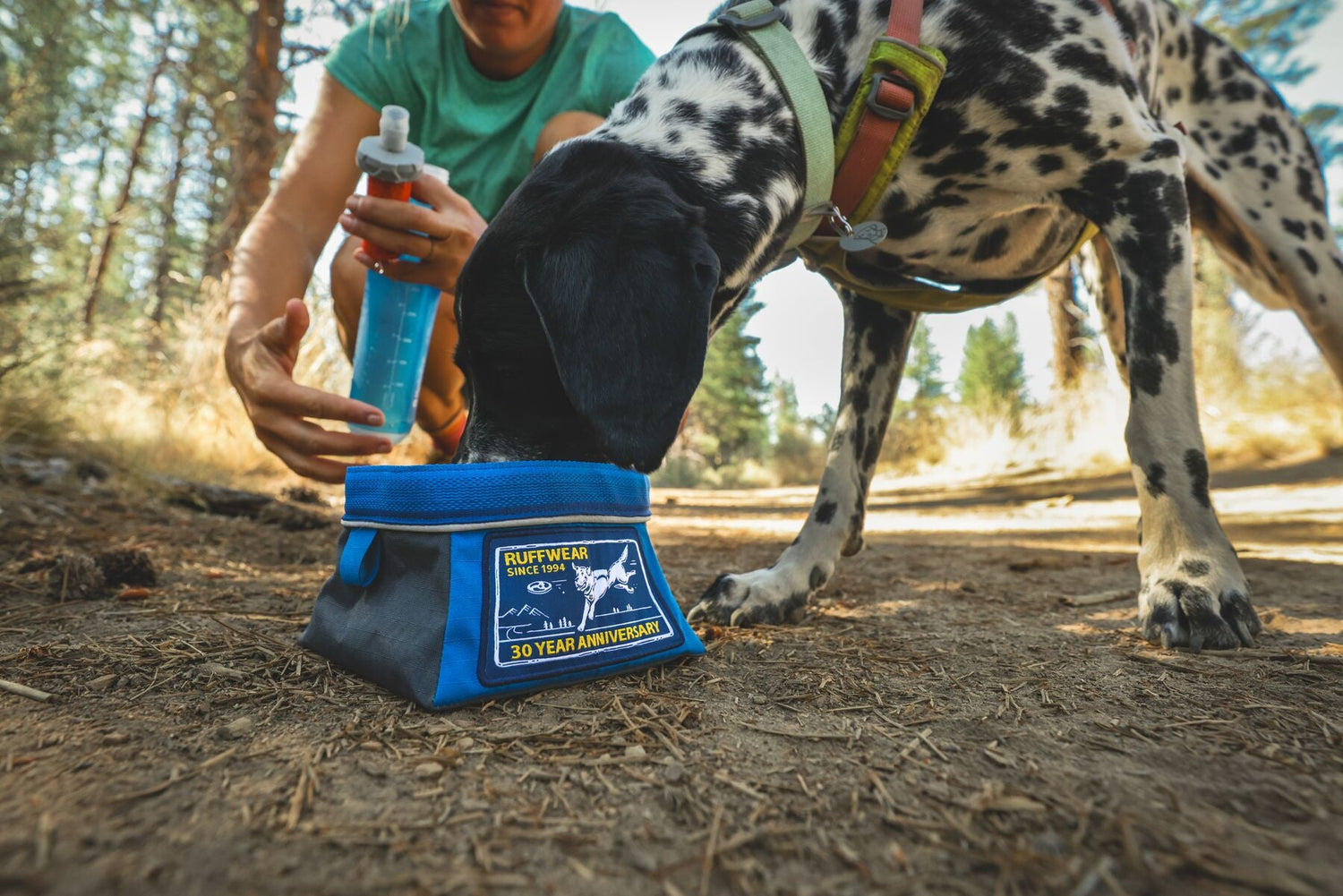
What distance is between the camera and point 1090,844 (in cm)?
75

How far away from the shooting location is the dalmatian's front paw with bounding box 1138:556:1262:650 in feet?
5.05

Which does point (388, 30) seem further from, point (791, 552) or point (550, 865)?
point (550, 865)

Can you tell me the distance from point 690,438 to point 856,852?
84.1 feet

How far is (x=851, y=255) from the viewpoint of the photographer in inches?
83.0

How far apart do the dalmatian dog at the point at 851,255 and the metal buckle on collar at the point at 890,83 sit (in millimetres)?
117

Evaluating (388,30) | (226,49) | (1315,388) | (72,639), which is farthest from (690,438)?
(72,639)

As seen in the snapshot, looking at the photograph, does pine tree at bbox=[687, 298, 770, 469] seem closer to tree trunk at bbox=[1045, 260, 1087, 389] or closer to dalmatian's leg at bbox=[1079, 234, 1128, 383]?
tree trunk at bbox=[1045, 260, 1087, 389]

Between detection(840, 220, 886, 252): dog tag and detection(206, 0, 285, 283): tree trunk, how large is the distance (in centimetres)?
732

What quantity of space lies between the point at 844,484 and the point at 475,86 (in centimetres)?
232

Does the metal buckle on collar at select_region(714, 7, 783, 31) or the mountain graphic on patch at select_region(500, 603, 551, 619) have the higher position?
the metal buckle on collar at select_region(714, 7, 783, 31)

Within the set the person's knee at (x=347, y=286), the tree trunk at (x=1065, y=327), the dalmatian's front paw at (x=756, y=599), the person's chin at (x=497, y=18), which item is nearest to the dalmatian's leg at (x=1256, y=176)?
the dalmatian's front paw at (x=756, y=599)

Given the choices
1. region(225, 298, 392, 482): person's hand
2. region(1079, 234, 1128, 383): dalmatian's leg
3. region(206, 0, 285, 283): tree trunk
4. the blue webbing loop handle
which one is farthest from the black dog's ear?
region(206, 0, 285, 283): tree trunk

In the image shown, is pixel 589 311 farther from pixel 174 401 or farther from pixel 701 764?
pixel 174 401

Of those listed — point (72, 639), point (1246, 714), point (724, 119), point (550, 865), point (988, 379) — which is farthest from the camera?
point (988, 379)
